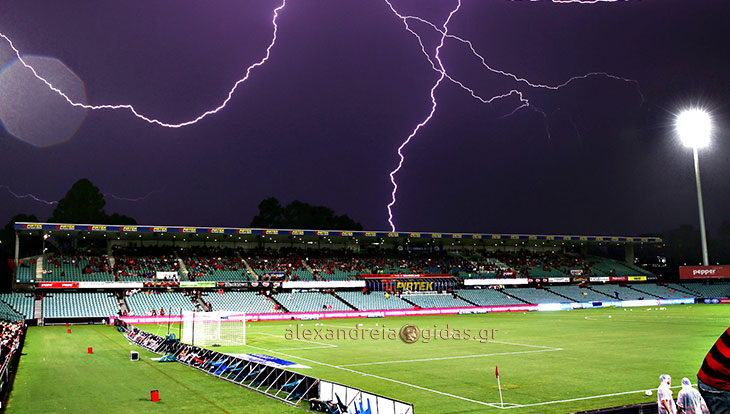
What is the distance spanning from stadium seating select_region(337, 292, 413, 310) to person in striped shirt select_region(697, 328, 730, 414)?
6083 centimetres

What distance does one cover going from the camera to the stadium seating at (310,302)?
207ft

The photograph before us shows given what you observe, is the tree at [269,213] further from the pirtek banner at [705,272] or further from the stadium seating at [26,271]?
the pirtek banner at [705,272]

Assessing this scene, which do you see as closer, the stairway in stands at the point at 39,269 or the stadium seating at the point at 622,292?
the stairway in stands at the point at 39,269

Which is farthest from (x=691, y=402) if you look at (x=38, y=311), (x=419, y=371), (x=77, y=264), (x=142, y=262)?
(x=142, y=262)

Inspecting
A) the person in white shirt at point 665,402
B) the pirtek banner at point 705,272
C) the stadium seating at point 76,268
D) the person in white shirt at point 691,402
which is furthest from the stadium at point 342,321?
the person in white shirt at point 691,402

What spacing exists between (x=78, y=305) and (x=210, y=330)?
69.4ft

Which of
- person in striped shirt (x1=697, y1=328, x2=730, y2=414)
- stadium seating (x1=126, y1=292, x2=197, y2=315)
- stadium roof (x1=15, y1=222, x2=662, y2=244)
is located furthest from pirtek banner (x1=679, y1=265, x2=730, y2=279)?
person in striped shirt (x1=697, y1=328, x2=730, y2=414)

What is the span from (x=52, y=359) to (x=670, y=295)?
3338 inches

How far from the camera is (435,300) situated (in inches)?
2847

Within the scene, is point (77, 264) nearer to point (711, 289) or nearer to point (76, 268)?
point (76, 268)

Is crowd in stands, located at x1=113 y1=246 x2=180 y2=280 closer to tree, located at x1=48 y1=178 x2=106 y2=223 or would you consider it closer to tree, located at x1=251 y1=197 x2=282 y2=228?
tree, located at x1=48 y1=178 x2=106 y2=223

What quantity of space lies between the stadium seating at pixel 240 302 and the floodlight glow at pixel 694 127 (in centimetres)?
5310

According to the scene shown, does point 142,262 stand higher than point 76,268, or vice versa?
point 142,262

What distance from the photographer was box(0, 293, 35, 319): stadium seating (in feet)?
164
